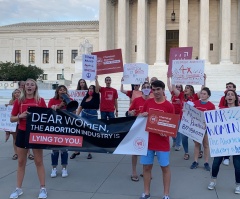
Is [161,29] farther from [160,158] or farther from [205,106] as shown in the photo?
[160,158]

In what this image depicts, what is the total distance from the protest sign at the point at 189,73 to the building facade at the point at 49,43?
162 feet

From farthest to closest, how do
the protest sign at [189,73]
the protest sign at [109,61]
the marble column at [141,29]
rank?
1. the marble column at [141,29]
2. the protest sign at [109,61]
3. the protest sign at [189,73]

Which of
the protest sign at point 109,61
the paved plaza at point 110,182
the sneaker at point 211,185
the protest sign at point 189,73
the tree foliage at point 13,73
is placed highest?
the tree foliage at point 13,73

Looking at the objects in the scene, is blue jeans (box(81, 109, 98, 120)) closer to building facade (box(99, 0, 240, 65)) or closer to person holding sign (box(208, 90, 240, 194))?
person holding sign (box(208, 90, 240, 194))

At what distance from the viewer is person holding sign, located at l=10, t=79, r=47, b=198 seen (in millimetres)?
5492

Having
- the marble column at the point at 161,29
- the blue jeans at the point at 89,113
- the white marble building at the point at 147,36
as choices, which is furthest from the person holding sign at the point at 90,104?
the marble column at the point at 161,29

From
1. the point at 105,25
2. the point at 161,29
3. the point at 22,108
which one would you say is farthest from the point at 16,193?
the point at 105,25

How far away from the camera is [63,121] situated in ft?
19.3

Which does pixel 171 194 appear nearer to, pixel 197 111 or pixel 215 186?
pixel 215 186

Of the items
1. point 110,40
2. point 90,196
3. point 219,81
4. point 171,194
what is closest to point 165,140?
point 171,194

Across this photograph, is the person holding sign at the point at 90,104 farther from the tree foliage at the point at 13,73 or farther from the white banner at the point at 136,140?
the tree foliage at the point at 13,73

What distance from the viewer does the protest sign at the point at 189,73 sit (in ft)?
29.9

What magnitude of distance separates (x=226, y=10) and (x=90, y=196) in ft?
123

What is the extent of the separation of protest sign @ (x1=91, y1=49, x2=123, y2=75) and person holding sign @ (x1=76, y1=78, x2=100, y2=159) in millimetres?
1789
